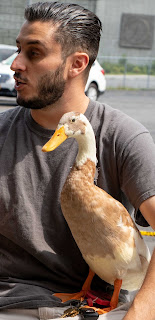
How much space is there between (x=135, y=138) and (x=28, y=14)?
696 mm

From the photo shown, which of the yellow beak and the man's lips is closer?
the yellow beak

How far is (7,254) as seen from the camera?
9.36 feet

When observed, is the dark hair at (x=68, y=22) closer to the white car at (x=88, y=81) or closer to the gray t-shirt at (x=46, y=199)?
the gray t-shirt at (x=46, y=199)

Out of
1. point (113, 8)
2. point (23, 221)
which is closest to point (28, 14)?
point (23, 221)

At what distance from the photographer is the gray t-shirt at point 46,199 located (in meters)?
2.75

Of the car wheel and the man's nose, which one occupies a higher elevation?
the man's nose

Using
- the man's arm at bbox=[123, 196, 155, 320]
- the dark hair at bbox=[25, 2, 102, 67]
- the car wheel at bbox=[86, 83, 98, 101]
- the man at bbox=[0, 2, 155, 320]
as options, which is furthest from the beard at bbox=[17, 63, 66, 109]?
the car wheel at bbox=[86, 83, 98, 101]

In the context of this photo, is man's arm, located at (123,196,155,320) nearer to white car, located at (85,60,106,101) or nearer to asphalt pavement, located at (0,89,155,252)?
asphalt pavement, located at (0,89,155,252)

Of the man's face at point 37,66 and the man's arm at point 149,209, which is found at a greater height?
the man's face at point 37,66

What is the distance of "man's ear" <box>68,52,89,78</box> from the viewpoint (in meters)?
2.89

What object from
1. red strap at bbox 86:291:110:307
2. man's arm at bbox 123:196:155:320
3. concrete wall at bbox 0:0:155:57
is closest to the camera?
man's arm at bbox 123:196:155:320

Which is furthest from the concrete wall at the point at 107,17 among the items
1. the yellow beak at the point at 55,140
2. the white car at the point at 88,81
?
the yellow beak at the point at 55,140

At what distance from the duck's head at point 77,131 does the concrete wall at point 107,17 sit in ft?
113

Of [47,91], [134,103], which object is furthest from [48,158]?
[134,103]
